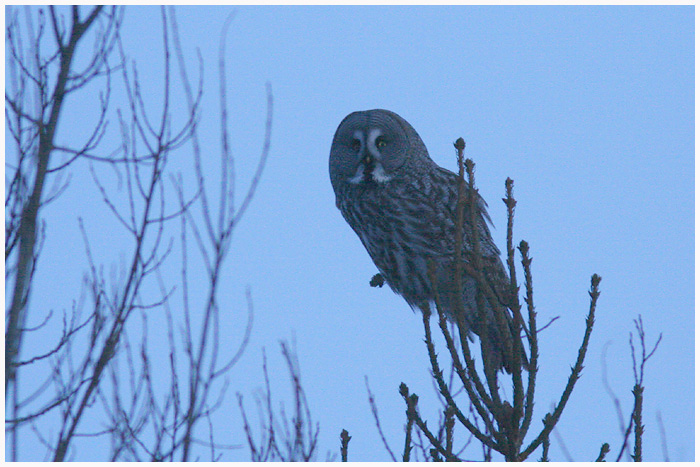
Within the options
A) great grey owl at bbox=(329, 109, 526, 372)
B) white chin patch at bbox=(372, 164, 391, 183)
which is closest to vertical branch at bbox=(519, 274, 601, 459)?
great grey owl at bbox=(329, 109, 526, 372)

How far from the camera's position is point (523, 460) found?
273cm

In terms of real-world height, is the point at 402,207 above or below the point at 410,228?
above

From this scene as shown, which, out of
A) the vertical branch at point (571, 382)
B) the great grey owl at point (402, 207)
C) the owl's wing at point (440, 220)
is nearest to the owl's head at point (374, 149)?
the great grey owl at point (402, 207)

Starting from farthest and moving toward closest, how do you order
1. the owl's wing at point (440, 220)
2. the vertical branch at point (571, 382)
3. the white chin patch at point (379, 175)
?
the white chin patch at point (379, 175), the owl's wing at point (440, 220), the vertical branch at point (571, 382)

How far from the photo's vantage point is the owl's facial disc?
5219 mm

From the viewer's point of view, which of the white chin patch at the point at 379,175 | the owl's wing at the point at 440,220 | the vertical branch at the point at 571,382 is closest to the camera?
the vertical branch at the point at 571,382

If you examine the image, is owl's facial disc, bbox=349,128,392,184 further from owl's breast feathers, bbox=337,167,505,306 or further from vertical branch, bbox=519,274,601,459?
vertical branch, bbox=519,274,601,459

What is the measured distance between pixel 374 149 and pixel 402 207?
0.47 m

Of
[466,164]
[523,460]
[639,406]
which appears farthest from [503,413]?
[466,164]

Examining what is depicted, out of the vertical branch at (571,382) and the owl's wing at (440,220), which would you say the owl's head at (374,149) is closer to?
the owl's wing at (440,220)

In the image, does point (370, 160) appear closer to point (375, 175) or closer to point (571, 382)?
point (375, 175)

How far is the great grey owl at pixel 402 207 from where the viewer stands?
4879mm

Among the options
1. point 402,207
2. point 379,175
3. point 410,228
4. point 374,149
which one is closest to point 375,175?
point 379,175

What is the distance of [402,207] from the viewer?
16.5 feet
